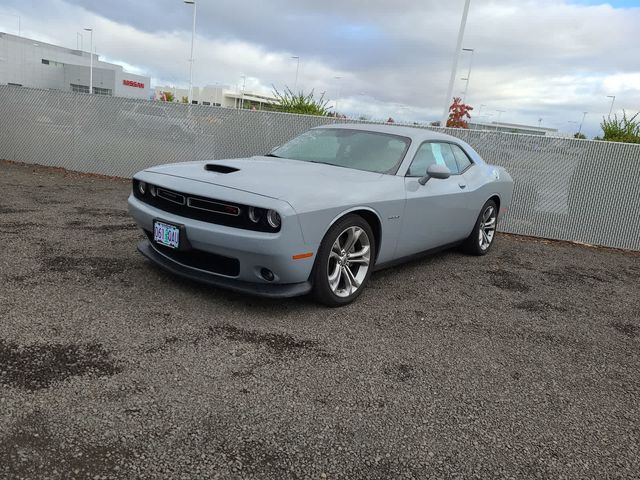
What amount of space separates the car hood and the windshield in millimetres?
191

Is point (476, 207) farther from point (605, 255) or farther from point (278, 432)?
point (278, 432)

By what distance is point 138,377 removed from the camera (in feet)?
8.11

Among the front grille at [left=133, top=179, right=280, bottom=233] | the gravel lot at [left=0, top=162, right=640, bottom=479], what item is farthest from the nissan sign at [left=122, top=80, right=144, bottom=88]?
the front grille at [left=133, top=179, right=280, bottom=233]

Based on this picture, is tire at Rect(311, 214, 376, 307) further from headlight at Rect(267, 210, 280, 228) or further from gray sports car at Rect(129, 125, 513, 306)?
headlight at Rect(267, 210, 280, 228)

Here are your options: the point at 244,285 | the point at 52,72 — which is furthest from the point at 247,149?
the point at 52,72

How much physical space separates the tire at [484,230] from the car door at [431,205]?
455 mm

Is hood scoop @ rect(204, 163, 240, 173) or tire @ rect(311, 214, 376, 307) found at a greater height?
hood scoop @ rect(204, 163, 240, 173)

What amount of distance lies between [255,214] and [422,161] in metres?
Result: 1.98

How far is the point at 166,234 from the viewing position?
3398mm

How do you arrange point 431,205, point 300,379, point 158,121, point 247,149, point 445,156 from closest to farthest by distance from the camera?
point 300,379 → point 431,205 → point 445,156 → point 247,149 → point 158,121

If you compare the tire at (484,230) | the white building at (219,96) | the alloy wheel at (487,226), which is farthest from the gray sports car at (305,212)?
the white building at (219,96)

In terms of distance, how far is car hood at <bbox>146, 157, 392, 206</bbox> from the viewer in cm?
324

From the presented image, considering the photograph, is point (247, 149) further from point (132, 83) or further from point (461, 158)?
point (132, 83)

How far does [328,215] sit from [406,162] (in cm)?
127
